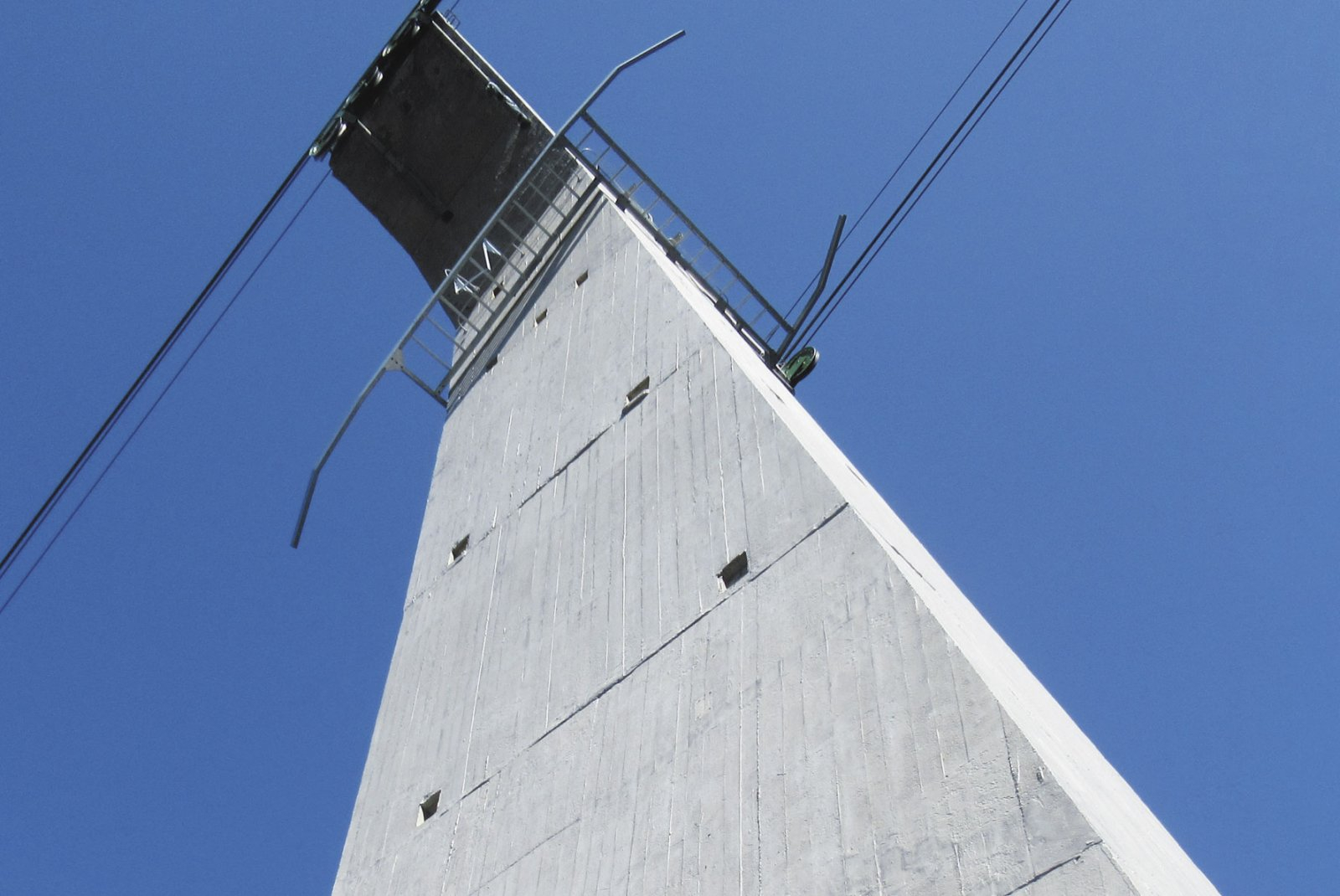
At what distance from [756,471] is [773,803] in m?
2.50

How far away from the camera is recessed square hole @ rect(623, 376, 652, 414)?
1022 centimetres

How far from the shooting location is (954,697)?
532 centimetres

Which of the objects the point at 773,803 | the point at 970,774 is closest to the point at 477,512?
the point at 773,803

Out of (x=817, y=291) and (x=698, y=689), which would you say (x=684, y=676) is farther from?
(x=817, y=291)

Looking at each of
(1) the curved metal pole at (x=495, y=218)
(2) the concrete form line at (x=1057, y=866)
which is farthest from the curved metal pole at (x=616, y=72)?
(2) the concrete form line at (x=1057, y=866)

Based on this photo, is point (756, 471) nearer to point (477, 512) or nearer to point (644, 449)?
point (644, 449)

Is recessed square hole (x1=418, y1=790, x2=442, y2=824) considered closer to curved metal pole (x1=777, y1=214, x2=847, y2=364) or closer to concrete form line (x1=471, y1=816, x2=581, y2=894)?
concrete form line (x1=471, y1=816, x2=581, y2=894)

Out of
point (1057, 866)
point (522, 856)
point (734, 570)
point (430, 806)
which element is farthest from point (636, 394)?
point (1057, 866)

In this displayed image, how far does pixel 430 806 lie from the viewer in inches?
344

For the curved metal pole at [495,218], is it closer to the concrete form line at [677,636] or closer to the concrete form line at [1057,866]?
the concrete form line at [677,636]

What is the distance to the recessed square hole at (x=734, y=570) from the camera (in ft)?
24.0

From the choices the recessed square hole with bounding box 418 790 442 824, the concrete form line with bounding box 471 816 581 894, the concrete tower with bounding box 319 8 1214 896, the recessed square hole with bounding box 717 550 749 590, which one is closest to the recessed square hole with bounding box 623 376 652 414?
the concrete tower with bounding box 319 8 1214 896

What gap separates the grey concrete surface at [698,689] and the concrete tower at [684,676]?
17mm

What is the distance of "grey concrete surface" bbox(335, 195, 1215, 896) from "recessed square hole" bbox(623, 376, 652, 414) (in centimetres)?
12
